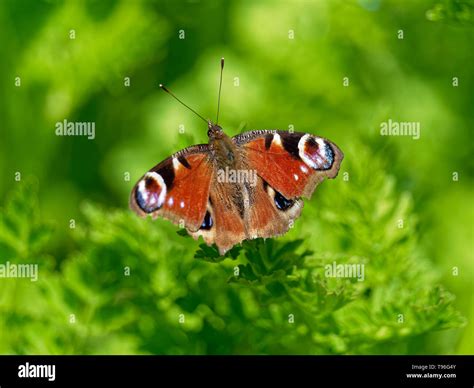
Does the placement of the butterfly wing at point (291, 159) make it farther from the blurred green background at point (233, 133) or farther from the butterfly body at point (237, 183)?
the blurred green background at point (233, 133)

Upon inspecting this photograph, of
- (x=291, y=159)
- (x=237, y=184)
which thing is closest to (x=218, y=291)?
(x=237, y=184)

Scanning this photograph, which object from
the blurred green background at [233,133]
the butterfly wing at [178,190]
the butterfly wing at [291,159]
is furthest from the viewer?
the blurred green background at [233,133]

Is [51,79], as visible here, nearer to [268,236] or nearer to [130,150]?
[130,150]

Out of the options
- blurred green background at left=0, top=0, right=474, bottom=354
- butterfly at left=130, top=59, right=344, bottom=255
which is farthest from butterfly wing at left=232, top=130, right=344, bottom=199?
blurred green background at left=0, top=0, right=474, bottom=354

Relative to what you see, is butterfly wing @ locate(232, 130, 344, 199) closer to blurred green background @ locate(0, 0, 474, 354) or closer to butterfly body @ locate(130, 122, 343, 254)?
butterfly body @ locate(130, 122, 343, 254)

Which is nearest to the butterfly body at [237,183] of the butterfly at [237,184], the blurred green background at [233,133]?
the butterfly at [237,184]

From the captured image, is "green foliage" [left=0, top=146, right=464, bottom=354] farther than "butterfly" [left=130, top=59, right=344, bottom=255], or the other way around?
"green foliage" [left=0, top=146, right=464, bottom=354]

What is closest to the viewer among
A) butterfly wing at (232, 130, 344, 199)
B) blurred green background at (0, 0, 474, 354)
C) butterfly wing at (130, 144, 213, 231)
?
butterfly wing at (130, 144, 213, 231)
